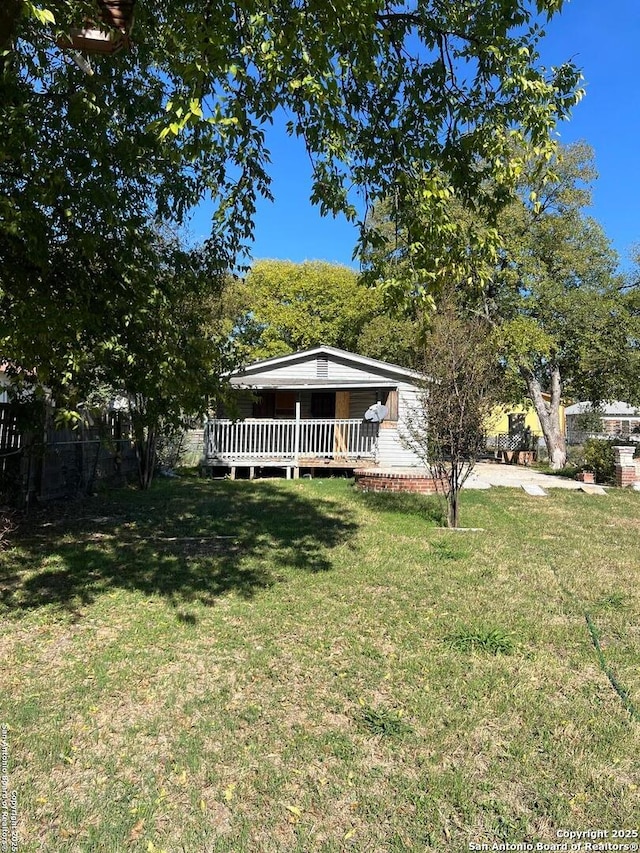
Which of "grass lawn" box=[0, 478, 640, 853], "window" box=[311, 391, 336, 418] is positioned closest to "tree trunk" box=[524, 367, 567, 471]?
"window" box=[311, 391, 336, 418]

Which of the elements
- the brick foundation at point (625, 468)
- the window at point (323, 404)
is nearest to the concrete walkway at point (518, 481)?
the brick foundation at point (625, 468)

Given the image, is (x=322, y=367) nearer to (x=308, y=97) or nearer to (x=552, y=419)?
(x=552, y=419)

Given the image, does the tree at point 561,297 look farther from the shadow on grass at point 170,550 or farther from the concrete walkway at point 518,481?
the shadow on grass at point 170,550

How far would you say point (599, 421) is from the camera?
28.8m

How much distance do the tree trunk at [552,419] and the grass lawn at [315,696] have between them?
534 inches

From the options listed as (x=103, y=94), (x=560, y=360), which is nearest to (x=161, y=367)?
(x=103, y=94)

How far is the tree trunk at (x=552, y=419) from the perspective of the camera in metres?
19.5

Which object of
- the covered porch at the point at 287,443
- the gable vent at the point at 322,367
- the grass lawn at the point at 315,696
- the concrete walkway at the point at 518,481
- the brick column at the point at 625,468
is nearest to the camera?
the grass lawn at the point at 315,696

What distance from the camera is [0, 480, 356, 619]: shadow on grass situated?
5047 millimetres

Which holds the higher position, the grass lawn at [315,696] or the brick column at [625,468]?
the brick column at [625,468]

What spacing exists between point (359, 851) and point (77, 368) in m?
3.79

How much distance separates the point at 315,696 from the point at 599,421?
29179 mm

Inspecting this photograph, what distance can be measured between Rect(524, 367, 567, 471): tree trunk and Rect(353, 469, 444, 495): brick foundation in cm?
924

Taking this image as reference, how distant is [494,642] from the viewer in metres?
3.95
